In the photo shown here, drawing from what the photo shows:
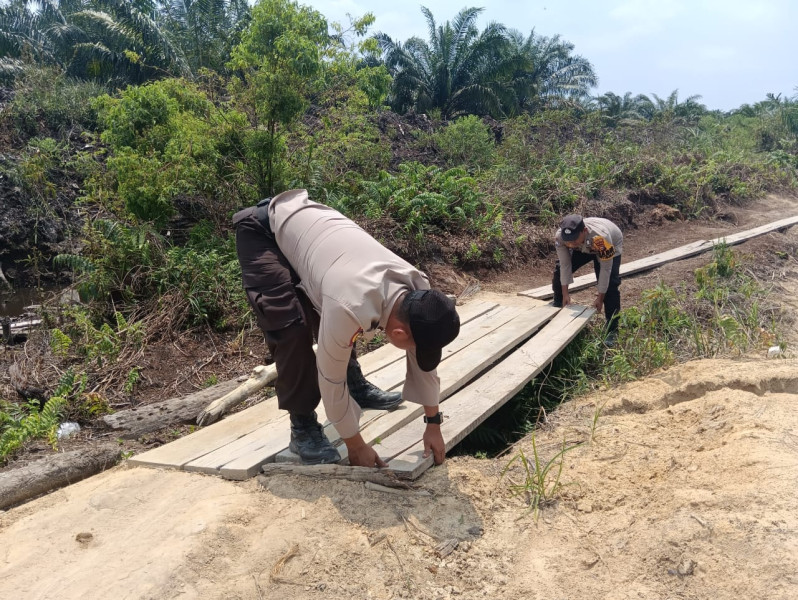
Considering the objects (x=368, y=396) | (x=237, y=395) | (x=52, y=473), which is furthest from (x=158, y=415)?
(x=368, y=396)

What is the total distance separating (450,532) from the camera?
2.65 m

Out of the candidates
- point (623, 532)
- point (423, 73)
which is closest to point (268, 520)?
point (623, 532)

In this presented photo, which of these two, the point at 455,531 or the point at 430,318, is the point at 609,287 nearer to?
the point at 455,531

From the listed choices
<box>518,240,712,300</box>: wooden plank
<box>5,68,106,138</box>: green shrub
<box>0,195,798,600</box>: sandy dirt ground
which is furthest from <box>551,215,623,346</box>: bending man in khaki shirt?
<box>5,68,106,138</box>: green shrub

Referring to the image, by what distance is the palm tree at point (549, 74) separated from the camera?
24906 mm

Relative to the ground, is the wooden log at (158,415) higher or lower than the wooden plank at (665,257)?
higher

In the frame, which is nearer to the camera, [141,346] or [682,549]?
[682,549]

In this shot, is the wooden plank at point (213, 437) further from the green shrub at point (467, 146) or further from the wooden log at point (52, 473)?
the green shrub at point (467, 146)

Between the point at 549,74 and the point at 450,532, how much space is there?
98.0 ft

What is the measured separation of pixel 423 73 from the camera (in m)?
23.2

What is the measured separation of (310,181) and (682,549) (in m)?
6.07

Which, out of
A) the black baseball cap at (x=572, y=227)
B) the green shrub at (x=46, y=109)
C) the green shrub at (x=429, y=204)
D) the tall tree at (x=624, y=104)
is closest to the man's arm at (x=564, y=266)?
the black baseball cap at (x=572, y=227)

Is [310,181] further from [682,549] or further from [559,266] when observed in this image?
[682,549]

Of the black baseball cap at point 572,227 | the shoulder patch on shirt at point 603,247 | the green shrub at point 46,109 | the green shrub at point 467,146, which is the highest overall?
the green shrub at point 46,109
